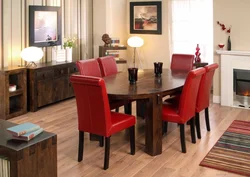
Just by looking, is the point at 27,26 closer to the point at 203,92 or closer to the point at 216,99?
the point at 203,92

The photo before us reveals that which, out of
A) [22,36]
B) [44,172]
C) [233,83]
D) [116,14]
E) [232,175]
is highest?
[116,14]

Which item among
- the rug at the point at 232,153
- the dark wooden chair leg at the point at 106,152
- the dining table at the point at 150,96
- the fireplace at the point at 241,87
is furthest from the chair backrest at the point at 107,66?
the fireplace at the point at 241,87

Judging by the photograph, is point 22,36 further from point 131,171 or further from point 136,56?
point 131,171

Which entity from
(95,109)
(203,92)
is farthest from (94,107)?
(203,92)

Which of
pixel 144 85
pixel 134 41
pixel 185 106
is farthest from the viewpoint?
pixel 134 41

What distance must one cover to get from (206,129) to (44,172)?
3.05m

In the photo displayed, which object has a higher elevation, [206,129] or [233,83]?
[233,83]

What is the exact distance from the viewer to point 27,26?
6.13 metres

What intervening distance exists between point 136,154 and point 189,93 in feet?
3.19

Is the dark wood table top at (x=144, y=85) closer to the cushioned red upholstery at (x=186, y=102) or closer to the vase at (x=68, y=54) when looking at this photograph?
the cushioned red upholstery at (x=186, y=102)

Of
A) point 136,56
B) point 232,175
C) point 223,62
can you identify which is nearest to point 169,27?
point 136,56

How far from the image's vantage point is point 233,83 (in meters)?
6.38

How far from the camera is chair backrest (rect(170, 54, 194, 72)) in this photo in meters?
5.59

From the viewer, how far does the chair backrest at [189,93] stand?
3921mm
